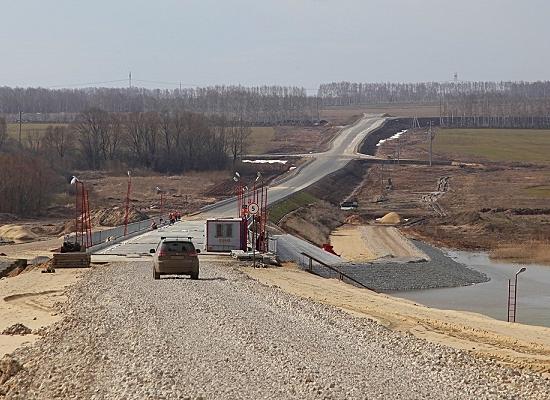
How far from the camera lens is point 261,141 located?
175 metres

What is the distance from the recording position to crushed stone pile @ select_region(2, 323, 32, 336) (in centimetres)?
2180

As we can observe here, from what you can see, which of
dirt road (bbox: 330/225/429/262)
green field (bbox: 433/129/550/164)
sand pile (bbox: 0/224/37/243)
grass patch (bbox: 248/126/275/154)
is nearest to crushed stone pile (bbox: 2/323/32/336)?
dirt road (bbox: 330/225/429/262)

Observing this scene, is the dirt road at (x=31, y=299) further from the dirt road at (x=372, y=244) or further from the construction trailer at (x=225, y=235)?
the dirt road at (x=372, y=244)

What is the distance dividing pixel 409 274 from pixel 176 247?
24.8 metres

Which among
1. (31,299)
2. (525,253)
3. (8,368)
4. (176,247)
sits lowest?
(525,253)

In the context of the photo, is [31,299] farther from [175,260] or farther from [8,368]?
[8,368]

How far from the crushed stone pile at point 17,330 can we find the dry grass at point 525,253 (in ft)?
157

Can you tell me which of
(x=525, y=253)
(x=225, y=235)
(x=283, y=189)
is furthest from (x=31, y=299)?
(x=283, y=189)

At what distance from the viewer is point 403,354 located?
1739 centimetres

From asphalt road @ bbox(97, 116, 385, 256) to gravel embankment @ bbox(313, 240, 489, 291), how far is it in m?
4.65

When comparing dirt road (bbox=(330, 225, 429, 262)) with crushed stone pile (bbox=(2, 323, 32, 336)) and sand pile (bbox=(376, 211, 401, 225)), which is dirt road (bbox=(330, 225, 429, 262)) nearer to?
sand pile (bbox=(376, 211, 401, 225))

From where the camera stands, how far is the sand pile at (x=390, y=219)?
293ft

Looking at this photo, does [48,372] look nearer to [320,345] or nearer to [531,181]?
[320,345]

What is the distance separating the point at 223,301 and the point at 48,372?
9.67m
